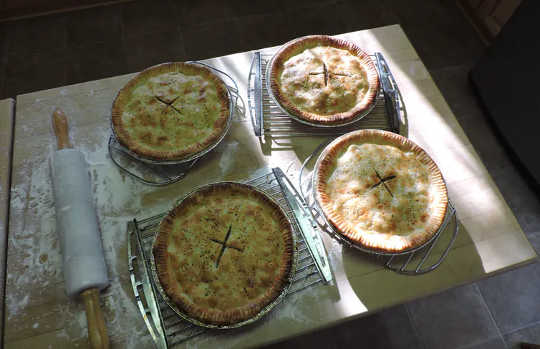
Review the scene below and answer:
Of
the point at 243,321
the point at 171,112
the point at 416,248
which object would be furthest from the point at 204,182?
the point at 416,248

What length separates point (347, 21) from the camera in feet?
14.3

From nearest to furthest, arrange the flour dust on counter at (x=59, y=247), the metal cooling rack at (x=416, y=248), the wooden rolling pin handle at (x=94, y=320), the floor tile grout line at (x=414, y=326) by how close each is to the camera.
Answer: the wooden rolling pin handle at (x=94, y=320) < the flour dust on counter at (x=59, y=247) < the metal cooling rack at (x=416, y=248) < the floor tile grout line at (x=414, y=326)

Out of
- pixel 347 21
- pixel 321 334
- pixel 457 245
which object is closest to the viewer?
pixel 457 245

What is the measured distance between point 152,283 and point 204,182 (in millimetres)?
571

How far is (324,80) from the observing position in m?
2.17

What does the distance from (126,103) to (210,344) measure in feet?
4.40

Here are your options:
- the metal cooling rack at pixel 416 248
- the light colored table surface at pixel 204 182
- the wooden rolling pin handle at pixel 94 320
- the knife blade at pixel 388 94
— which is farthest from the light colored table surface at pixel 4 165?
the knife blade at pixel 388 94

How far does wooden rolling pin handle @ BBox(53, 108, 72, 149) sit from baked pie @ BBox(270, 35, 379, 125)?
116cm

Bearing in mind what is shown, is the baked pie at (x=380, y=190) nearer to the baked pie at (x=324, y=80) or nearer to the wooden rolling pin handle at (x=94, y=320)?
the baked pie at (x=324, y=80)

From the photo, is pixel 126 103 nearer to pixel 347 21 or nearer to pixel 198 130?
pixel 198 130

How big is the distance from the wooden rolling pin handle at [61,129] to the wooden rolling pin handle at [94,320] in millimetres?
823

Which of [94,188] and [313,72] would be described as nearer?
[94,188]

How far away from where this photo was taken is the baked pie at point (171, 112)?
6.31 feet

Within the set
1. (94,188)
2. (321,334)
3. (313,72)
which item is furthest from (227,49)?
(321,334)
